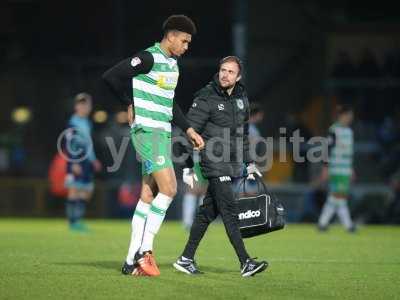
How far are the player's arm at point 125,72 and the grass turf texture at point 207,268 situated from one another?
164 cm

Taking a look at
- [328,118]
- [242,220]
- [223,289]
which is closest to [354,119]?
[328,118]

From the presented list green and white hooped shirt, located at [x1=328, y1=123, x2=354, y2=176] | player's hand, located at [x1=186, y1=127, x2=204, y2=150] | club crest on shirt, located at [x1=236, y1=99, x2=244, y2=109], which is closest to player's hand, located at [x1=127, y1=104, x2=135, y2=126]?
player's hand, located at [x1=186, y1=127, x2=204, y2=150]

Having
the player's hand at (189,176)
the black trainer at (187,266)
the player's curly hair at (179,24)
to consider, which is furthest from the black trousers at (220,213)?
the player's curly hair at (179,24)

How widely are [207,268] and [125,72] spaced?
7.56ft

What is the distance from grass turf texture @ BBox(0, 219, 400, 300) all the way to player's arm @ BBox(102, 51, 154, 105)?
164 cm

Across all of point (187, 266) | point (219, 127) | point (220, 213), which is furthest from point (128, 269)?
point (219, 127)

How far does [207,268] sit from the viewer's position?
10.6 meters

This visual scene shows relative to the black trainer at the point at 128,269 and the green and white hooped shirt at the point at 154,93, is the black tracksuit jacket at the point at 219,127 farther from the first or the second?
the black trainer at the point at 128,269

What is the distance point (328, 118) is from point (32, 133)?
604cm

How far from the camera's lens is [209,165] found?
1008cm

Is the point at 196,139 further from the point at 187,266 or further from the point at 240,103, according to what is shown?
the point at 187,266

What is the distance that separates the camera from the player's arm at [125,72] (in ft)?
30.9

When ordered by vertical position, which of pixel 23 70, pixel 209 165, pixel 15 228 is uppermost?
pixel 23 70

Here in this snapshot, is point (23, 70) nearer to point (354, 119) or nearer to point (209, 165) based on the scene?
point (354, 119)
